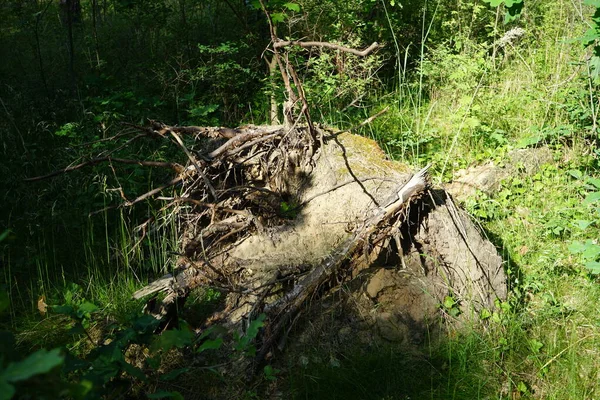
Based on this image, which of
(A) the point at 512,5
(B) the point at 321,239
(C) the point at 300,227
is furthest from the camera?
(C) the point at 300,227

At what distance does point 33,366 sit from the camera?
4.34 feet

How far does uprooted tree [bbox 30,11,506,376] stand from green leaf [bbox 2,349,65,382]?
2.18 metres

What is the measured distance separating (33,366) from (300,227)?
2875mm

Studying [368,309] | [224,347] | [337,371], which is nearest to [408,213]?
[368,309]

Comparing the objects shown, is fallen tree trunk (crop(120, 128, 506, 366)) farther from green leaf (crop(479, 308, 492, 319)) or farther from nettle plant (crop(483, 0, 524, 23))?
nettle plant (crop(483, 0, 524, 23))

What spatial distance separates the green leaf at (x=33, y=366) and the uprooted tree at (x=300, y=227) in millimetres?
2181

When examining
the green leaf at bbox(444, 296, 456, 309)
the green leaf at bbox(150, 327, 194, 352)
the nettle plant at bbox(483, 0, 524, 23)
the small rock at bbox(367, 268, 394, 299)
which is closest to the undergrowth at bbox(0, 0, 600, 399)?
the green leaf at bbox(150, 327, 194, 352)

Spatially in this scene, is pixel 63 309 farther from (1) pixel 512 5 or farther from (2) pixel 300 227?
(1) pixel 512 5

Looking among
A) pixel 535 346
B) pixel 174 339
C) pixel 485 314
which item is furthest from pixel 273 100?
pixel 174 339

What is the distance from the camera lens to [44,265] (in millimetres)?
4715

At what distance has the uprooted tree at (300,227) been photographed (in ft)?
12.2

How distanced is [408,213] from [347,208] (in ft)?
1.53

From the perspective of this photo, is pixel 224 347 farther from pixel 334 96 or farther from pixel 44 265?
pixel 334 96

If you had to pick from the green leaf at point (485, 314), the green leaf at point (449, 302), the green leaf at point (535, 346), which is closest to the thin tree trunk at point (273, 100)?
the green leaf at point (449, 302)
